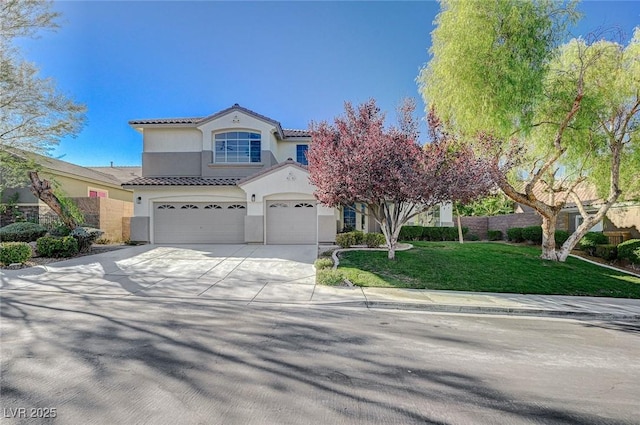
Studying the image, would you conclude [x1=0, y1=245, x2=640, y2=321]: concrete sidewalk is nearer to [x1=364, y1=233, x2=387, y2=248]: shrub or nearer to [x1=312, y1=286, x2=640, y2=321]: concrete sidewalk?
[x1=312, y1=286, x2=640, y2=321]: concrete sidewalk

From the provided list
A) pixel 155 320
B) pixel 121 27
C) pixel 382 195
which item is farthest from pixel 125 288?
pixel 121 27

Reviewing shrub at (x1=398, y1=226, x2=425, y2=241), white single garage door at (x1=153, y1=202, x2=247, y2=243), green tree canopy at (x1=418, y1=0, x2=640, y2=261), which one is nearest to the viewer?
green tree canopy at (x1=418, y1=0, x2=640, y2=261)

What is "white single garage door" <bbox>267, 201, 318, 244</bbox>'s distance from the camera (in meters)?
17.5

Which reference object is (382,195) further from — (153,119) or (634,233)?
(153,119)

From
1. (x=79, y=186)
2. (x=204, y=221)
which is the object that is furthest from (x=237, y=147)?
(x=79, y=186)

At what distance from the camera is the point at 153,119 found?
20.4 m

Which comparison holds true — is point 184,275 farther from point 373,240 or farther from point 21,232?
point 21,232

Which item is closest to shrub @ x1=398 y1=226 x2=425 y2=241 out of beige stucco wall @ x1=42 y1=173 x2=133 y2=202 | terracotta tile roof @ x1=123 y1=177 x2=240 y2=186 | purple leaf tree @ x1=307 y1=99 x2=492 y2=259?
purple leaf tree @ x1=307 y1=99 x2=492 y2=259

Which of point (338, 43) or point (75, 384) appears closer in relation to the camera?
point (75, 384)

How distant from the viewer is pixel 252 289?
939 cm

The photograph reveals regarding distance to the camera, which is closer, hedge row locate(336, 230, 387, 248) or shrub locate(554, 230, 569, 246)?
hedge row locate(336, 230, 387, 248)

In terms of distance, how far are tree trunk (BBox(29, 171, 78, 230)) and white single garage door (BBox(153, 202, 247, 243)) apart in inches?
152

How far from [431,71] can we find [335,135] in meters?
4.63

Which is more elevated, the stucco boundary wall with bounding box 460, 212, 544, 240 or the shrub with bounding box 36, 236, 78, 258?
the stucco boundary wall with bounding box 460, 212, 544, 240
